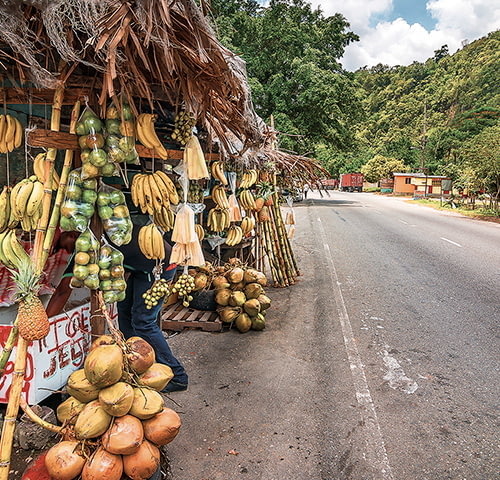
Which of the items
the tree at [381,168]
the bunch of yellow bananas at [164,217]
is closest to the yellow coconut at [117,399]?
the bunch of yellow bananas at [164,217]

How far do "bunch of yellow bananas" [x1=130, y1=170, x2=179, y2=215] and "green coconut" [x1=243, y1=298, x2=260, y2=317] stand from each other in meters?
2.44

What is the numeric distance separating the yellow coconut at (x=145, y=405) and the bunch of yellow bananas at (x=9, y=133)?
2.00 meters

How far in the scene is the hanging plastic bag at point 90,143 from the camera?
273cm

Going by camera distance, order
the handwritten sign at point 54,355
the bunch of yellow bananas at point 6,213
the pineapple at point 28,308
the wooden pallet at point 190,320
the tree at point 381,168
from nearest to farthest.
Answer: the pineapple at point 28,308
the bunch of yellow bananas at point 6,213
the handwritten sign at point 54,355
the wooden pallet at point 190,320
the tree at point 381,168

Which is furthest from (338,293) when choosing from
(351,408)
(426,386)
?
(351,408)

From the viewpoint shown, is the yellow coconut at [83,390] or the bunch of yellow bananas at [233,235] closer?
the yellow coconut at [83,390]

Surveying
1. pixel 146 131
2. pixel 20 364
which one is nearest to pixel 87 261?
pixel 20 364

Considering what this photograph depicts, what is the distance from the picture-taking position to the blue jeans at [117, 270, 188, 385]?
3.60 metres

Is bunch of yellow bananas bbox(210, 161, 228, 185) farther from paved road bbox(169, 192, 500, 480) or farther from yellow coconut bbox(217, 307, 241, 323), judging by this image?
paved road bbox(169, 192, 500, 480)

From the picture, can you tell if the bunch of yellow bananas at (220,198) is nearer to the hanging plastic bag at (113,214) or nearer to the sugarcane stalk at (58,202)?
the hanging plastic bag at (113,214)

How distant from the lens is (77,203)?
278 centimetres

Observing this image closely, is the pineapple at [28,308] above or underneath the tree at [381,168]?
underneath

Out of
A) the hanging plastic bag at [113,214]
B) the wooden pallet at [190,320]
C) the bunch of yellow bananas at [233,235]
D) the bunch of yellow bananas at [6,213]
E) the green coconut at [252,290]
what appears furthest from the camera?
the bunch of yellow bananas at [233,235]

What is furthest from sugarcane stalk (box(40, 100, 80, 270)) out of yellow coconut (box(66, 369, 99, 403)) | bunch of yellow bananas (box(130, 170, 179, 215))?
yellow coconut (box(66, 369, 99, 403))
